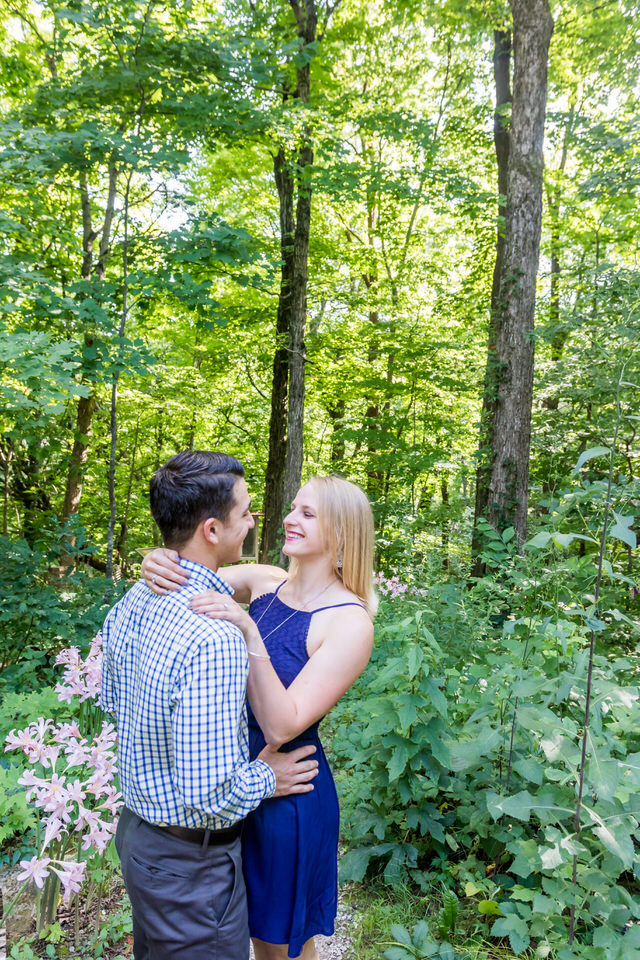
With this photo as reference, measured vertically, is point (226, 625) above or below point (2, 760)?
above

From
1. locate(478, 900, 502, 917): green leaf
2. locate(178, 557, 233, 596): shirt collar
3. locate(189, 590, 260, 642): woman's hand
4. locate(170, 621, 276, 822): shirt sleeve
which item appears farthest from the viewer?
locate(478, 900, 502, 917): green leaf

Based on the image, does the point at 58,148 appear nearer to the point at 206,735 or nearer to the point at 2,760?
the point at 2,760

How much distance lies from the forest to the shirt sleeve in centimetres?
89

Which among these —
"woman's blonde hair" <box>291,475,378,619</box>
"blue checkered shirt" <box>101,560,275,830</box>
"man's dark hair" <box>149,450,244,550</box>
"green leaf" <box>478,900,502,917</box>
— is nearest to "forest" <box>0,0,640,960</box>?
"green leaf" <box>478,900,502,917</box>

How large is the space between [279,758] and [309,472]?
13497mm

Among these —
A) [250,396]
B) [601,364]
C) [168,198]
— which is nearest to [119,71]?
[168,198]

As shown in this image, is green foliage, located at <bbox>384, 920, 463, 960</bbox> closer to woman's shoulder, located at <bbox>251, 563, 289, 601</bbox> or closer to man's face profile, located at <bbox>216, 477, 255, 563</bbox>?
woman's shoulder, located at <bbox>251, 563, 289, 601</bbox>

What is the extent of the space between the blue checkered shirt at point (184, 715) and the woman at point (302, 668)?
62 millimetres

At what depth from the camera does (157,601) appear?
1.38m

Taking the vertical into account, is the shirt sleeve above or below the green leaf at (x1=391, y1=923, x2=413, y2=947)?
above

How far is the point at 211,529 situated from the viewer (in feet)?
4.78

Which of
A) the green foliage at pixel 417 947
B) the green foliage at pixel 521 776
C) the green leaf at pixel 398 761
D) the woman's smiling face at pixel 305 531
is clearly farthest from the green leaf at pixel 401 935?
the woman's smiling face at pixel 305 531

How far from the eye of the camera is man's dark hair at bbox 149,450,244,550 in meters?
1.42

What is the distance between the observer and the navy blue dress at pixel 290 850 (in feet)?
5.20
